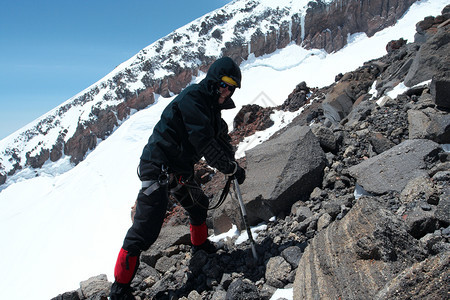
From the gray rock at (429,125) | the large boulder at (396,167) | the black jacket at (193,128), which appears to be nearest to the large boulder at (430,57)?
the gray rock at (429,125)

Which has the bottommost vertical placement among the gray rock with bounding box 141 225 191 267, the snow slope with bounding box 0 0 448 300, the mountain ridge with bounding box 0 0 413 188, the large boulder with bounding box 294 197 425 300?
the snow slope with bounding box 0 0 448 300

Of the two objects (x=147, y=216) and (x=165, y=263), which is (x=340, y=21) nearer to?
(x=165, y=263)

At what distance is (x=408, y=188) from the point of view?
3123 millimetres

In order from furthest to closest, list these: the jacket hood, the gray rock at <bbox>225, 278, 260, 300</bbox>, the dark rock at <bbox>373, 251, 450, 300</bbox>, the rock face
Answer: the rock face → the jacket hood → the gray rock at <bbox>225, 278, 260, 300</bbox> → the dark rock at <bbox>373, 251, 450, 300</bbox>

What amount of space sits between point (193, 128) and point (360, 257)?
2.05 metres

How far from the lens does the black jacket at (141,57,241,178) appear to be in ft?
10.4

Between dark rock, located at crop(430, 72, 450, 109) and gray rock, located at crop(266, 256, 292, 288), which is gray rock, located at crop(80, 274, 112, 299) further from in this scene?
dark rock, located at crop(430, 72, 450, 109)

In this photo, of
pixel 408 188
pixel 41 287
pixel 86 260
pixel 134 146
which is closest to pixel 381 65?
pixel 408 188

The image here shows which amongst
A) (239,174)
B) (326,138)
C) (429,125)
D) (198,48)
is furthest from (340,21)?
(239,174)

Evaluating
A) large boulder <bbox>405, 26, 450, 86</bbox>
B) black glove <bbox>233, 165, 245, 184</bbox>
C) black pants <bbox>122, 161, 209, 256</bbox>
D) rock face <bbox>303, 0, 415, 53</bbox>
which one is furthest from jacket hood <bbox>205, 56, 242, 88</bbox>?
rock face <bbox>303, 0, 415, 53</bbox>

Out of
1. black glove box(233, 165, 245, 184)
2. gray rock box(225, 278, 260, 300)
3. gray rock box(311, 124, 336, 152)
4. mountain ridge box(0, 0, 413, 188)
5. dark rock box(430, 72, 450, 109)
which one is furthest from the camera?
mountain ridge box(0, 0, 413, 188)

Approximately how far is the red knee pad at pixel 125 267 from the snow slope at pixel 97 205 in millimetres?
7638

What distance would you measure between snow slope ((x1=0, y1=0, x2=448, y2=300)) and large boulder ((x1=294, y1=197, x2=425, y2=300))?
31.1 feet

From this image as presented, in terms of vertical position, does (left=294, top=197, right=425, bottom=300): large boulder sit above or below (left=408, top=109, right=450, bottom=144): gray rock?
above
